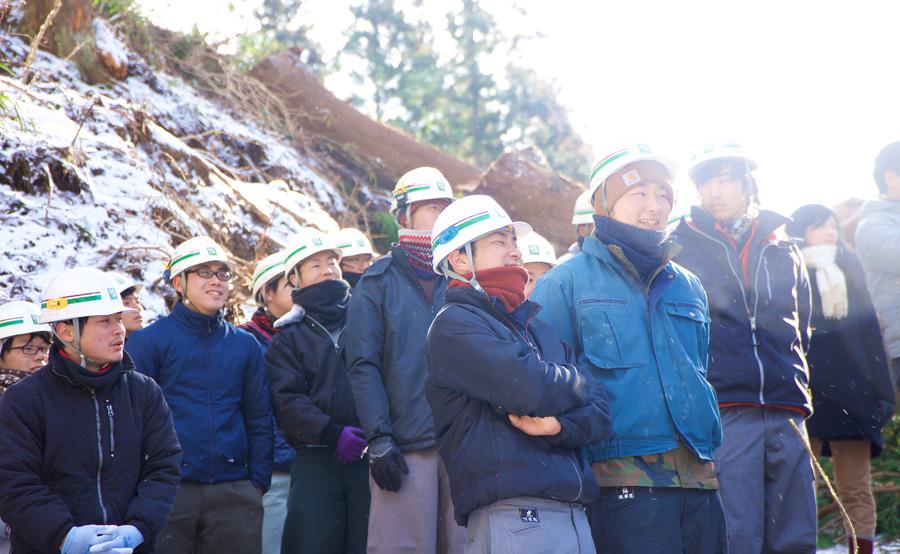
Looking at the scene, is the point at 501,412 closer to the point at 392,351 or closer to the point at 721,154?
the point at 392,351

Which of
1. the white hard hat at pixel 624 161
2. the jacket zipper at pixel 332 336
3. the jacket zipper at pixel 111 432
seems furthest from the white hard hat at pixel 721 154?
the jacket zipper at pixel 111 432

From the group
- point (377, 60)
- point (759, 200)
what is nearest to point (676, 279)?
point (759, 200)

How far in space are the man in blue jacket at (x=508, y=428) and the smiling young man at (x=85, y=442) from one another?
→ 152cm

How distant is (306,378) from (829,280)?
136 inches

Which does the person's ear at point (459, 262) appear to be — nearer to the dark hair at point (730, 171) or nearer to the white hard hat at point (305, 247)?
the dark hair at point (730, 171)

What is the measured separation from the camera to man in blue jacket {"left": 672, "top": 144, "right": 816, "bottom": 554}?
4.70m

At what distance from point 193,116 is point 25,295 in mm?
Answer: 4211

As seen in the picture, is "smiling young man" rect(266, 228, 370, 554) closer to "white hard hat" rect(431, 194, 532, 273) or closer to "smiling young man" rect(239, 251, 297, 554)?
"smiling young man" rect(239, 251, 297, 554)

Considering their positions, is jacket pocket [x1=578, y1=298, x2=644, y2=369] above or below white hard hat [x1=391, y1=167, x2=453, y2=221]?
below

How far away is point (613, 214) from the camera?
436 cm

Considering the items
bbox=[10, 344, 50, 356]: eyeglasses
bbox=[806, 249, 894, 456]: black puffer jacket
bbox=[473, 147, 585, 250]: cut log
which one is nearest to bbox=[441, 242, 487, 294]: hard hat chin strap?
bbox=[10, 344, 50, 356]: eyeglasses

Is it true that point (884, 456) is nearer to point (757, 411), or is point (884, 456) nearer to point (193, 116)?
point (757, 411)

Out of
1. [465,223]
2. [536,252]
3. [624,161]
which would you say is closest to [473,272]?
[465,223]

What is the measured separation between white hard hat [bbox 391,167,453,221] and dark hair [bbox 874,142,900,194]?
321 centimetres
